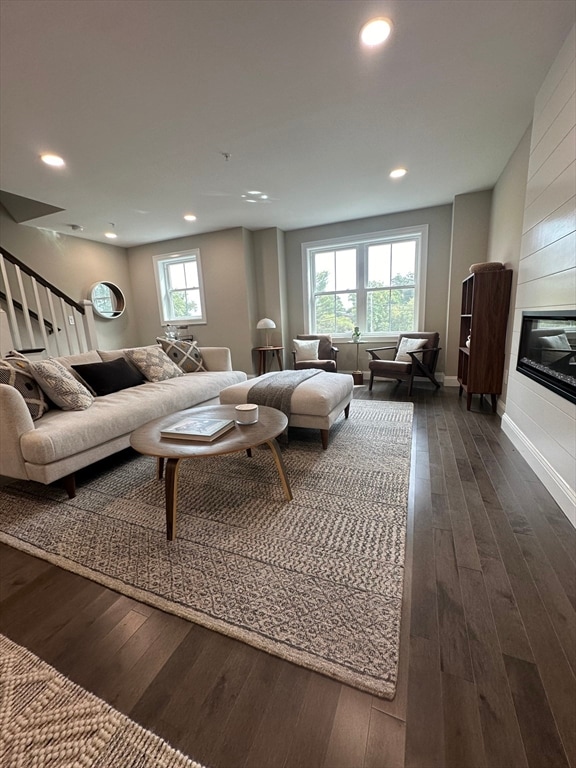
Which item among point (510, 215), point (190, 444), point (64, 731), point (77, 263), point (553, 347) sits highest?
point (77, 263)

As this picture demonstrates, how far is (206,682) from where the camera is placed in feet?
3.08

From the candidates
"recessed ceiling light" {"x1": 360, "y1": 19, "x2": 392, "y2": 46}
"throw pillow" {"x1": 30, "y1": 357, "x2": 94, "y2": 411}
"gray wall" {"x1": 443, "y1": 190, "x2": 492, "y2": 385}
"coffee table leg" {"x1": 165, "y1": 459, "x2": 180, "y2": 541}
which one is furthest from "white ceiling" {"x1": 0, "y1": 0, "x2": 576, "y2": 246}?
"coffee table leg" {"x1": 165, "y1": 459, "x2": 180, "y2": 541}

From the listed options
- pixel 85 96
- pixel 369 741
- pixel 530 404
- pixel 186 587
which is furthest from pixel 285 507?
pixel 85 96

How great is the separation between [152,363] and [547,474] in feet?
11.4

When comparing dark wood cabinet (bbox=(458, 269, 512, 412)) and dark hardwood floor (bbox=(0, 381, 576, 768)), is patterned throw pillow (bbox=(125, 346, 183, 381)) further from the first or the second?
dark wood cabinet (bbox=(458, 269, 512, 412))

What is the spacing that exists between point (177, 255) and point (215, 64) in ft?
13.5

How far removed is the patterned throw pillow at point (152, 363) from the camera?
3.29 m

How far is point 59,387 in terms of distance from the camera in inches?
87.7

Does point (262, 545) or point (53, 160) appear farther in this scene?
point (53, 160)

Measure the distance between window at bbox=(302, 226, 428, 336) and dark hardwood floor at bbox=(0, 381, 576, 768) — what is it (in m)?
4.02

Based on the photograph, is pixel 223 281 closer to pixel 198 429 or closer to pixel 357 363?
pixel 357 363

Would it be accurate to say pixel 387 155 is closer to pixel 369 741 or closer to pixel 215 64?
pixel 215 64

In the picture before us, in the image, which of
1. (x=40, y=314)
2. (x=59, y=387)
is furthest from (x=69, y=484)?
(x=40, y=314)

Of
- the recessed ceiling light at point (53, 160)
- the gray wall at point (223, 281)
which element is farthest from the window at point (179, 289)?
the recessed ceiling light at point (53, 160)
